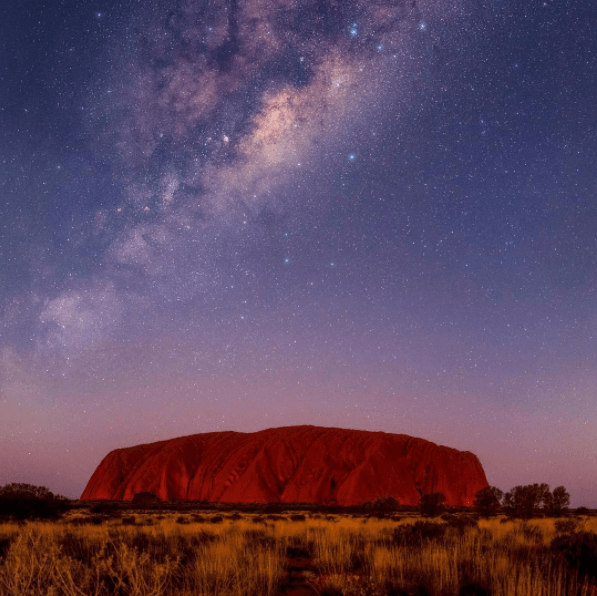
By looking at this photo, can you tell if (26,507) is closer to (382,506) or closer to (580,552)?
(580,552)

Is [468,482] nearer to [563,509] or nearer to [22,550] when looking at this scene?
[563,509]

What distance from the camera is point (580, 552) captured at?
8094 millimetres

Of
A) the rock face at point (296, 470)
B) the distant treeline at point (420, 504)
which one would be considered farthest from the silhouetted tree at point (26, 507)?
the rock face at point (296, 470)

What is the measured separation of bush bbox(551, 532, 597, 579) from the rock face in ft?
210

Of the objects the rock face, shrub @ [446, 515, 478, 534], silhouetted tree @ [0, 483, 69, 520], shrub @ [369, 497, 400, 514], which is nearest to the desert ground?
shrub @ [446, 515, 478, 534]

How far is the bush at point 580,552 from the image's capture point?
762cm

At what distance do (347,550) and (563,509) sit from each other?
43.6 metres

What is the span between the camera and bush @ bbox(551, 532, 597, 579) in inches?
300

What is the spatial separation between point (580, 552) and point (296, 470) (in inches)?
2989

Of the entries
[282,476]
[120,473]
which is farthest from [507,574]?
[120,473]

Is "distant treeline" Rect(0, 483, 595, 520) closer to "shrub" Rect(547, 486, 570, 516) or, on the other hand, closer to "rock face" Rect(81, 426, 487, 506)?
"shrub" Rect(547, 486, 570, 516)

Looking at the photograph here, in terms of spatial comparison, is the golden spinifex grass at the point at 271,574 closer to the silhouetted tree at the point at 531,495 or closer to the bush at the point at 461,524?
the bush at the point at 461,524

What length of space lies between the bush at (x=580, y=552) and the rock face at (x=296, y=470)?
6409 cm

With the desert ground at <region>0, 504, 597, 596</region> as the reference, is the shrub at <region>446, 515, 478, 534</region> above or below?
below
